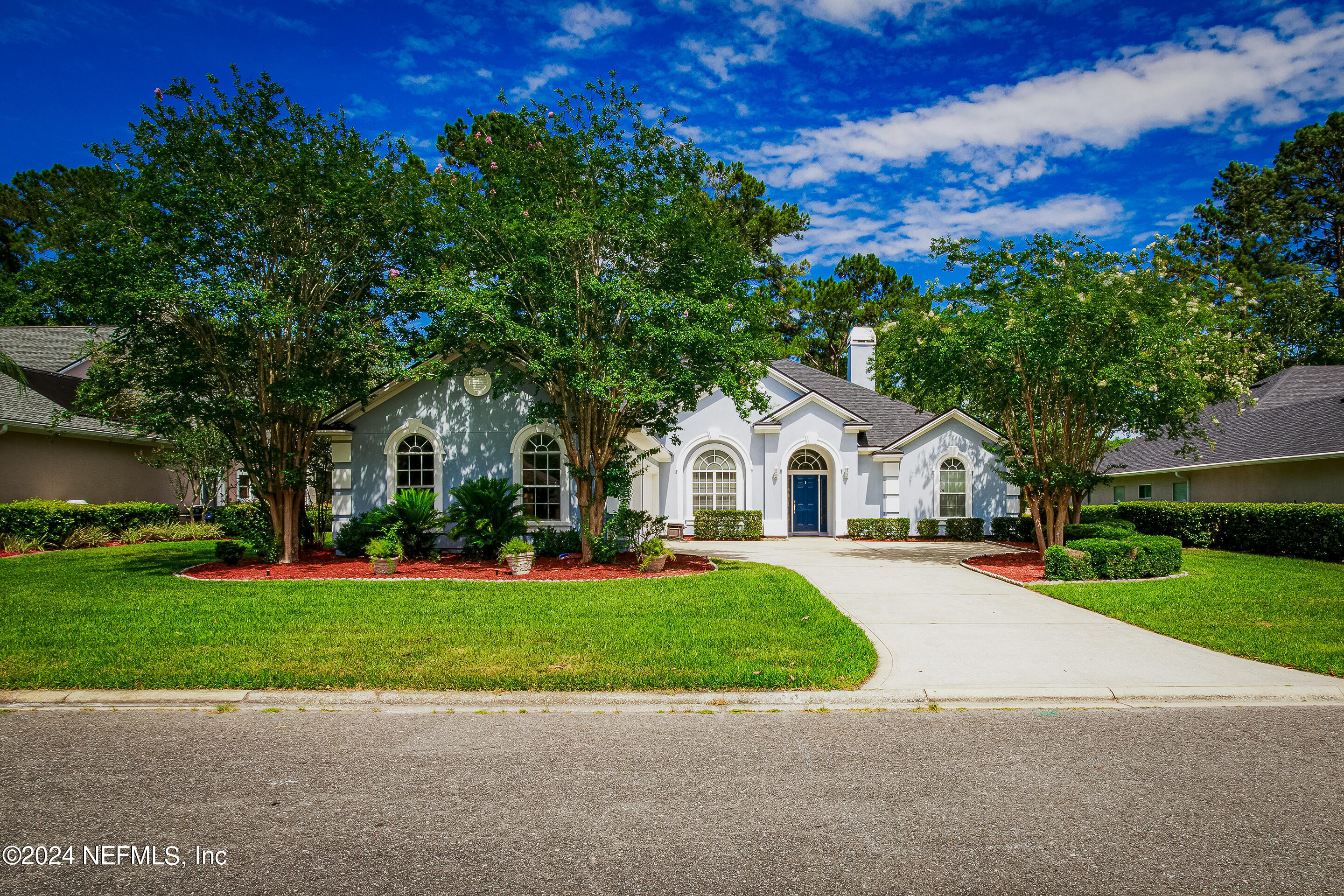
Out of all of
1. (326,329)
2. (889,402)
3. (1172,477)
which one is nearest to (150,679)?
(326,329)

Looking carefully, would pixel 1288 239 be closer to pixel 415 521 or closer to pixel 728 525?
pixel 728 525

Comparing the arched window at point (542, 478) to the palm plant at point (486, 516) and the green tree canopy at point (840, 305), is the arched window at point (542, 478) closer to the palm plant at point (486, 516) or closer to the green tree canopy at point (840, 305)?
the palm plant at point (486, 516)

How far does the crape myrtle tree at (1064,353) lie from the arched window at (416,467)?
11674 millimetres

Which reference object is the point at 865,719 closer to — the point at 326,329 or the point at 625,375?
the point at 625,375

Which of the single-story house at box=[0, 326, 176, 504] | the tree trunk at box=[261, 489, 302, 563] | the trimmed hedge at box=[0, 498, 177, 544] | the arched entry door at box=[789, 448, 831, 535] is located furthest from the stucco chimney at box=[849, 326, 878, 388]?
the trimmed hedge at box=[0, 498, 177, 544]

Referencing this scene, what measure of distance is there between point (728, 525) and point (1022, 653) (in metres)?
15.0

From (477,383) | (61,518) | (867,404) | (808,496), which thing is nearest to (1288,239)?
(867,404)

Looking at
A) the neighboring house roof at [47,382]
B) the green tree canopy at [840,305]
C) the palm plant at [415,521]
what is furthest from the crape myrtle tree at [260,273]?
the green tree canopy at [840,305]

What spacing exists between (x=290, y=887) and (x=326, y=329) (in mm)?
12799

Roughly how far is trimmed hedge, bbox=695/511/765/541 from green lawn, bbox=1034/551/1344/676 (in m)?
11.3

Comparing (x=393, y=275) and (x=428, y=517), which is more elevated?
(x=393, y=275)

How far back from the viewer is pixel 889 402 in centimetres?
2786

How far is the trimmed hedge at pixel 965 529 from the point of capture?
2331cm

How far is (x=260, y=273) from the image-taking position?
44.0ft
